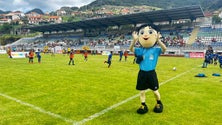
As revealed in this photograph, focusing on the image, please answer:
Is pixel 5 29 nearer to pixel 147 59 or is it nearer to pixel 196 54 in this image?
pixel 196 54

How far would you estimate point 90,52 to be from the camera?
5541cm

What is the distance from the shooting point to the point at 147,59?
660 centimetres

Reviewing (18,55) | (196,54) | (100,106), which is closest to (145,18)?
(196,54)

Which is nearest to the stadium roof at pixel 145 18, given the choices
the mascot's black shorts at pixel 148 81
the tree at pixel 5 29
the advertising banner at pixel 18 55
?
the advertising banner at pixel 18 55

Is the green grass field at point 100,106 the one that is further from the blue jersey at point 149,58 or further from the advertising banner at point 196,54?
the advertising banner at point 196,54

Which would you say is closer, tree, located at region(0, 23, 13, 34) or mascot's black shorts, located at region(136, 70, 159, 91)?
mascot's black shorts, located at region(136, 70, 159, 91)

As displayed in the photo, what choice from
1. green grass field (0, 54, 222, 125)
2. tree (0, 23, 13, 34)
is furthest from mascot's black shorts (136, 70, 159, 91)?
tree (0, 23, 13, 34)

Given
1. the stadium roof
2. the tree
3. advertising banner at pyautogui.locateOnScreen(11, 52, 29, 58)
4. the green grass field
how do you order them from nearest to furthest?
the green grass field → advertising banner at pyautogui.locateOnScreen(11, 52, 29, 58) → the stadium roof → the tree

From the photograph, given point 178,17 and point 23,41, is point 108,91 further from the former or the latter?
point 23,41

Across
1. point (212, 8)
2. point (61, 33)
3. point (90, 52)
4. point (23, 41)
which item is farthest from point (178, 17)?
point (212, 8)

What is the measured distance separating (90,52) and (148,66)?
4932 cm

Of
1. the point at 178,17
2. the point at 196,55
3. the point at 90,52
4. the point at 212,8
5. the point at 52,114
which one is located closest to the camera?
the point at 52,114

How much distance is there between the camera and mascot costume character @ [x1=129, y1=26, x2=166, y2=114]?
21.2 ft

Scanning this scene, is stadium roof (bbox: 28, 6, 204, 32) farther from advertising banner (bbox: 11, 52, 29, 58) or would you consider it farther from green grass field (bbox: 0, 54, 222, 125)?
green grass field (bbox: 0, 54, 222, 125)
